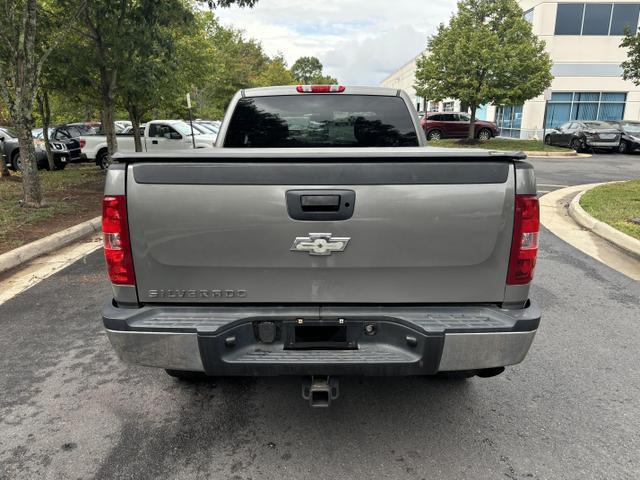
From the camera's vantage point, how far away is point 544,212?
9.64m

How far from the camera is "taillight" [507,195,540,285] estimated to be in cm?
230

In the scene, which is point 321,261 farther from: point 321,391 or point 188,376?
point 188,376

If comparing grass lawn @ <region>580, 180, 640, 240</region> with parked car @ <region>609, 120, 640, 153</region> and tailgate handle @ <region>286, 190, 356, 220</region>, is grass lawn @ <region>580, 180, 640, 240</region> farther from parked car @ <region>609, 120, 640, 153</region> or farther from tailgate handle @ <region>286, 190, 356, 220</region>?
parked car @ <region>609, 120, 640, 153</region>

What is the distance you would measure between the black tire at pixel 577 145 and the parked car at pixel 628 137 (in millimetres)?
1537

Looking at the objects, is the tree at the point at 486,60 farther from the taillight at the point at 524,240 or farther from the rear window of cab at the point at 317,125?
the taillight at the point at 524,240

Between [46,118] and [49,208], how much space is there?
672 centimetres

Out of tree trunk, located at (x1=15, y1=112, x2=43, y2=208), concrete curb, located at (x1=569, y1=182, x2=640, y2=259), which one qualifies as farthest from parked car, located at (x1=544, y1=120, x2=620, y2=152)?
tree trunk, located at (x1=15, y1=112, x2=43, y2=208)

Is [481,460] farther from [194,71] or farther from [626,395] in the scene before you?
[194,71]

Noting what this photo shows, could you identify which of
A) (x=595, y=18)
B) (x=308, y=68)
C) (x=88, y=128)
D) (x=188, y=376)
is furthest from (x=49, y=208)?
(x=308, y=68)

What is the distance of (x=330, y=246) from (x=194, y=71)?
1531 cm

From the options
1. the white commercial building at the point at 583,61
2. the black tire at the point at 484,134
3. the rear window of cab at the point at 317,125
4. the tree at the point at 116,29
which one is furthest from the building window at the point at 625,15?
the rear window of cab at the point at 317,125

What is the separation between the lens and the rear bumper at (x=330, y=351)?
230 cm

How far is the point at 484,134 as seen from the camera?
2705 cm

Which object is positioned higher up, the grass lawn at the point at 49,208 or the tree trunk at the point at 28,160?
the tree trunk at the point at 28,160
